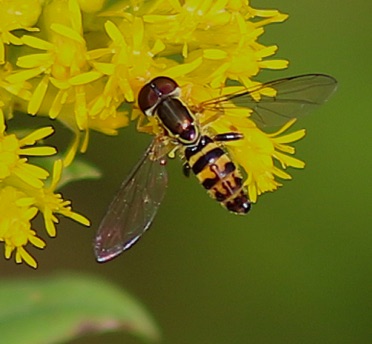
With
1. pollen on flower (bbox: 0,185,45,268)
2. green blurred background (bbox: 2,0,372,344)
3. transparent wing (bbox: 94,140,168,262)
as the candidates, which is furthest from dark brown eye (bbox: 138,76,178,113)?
green blurred background (bbox: 2,0,372,344)

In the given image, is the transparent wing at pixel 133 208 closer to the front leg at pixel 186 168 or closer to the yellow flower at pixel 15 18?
the front leg at pixel 186 168

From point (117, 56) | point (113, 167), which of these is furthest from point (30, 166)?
point (113, 167)

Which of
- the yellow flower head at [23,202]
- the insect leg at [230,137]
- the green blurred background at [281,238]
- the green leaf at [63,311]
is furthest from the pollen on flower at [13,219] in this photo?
the green blurred background at [281,238]

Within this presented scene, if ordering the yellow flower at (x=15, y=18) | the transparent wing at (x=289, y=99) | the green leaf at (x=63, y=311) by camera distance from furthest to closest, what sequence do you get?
the green leaf at (x=63, y=311), the transparent wing at (x=289, y=99), the yellow flower at (x=15, y=18)

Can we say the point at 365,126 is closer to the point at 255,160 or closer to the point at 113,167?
the point at 113,167

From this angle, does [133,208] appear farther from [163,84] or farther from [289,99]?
[289,99]

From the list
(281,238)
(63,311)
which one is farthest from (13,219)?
(281,238)

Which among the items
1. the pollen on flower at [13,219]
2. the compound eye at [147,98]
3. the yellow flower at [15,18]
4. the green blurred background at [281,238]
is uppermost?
the yellow flower at [15,18]
